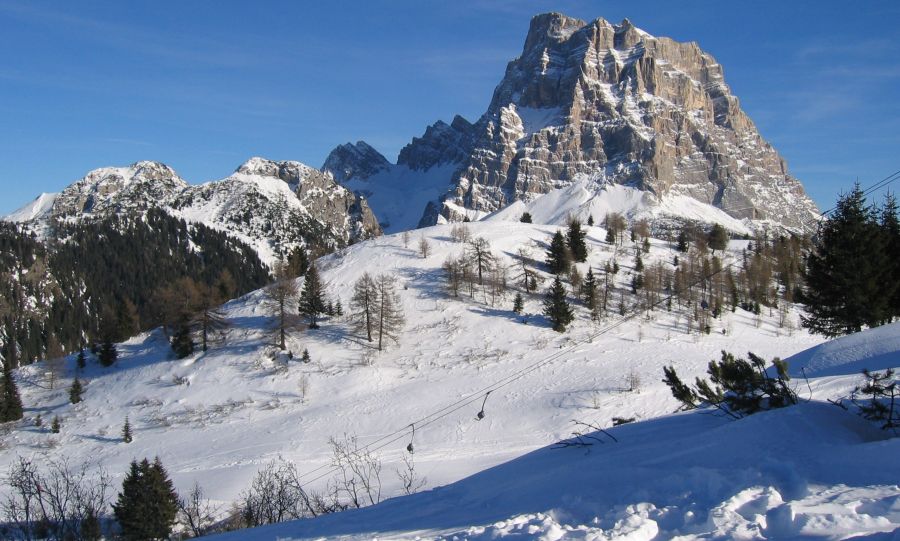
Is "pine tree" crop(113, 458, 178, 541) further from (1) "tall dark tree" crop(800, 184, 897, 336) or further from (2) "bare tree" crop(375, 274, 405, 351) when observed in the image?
(2) "bare tree" crop(375, 274, 405, 351)

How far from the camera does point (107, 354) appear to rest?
5125cm

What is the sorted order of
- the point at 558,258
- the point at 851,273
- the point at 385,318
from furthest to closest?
the point at 558,258 < the point at 385,318 < the point at 851,273

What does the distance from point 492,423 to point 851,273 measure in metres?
21.0

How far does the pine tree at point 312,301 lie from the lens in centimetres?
5206

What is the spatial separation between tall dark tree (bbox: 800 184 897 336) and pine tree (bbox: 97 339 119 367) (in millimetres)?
55618

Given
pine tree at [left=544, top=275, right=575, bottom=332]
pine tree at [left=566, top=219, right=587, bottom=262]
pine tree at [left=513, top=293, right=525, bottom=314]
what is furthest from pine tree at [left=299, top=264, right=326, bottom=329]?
pine tree at [left=566, top=219, right=587, bottom=262]

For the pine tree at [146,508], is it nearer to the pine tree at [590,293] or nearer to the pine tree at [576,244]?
the pine tree at [590,293]

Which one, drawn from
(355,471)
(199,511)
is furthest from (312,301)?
(355,471)

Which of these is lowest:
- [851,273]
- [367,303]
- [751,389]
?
[751,389]

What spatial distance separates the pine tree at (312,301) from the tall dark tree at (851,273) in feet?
132

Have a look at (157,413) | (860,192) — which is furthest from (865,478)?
(157,413)

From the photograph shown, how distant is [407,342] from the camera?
4925cm

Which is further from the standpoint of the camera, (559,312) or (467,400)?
(559,312)

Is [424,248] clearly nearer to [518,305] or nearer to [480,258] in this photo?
[480,258]
